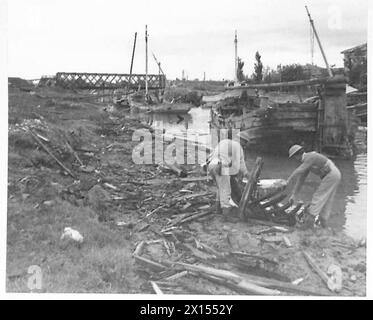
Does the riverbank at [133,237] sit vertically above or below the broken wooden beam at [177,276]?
above

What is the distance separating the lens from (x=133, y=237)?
623 centimetres

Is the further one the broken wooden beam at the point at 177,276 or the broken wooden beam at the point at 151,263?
the broken wooden beam at the point at 151,263

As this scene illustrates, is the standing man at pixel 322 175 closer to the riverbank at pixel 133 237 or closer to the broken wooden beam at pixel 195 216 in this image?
the riverbank at pixel 133 237

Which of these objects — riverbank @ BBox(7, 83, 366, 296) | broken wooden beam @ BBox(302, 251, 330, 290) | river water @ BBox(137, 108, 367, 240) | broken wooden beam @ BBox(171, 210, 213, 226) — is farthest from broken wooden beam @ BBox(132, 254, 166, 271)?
river water @ BBox(137, 108, 367, 240)

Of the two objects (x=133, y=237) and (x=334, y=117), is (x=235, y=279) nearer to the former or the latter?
(x=133, y=237)

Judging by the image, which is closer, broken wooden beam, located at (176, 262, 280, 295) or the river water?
broken wooden beam, located at (176, 262, 280, 295)

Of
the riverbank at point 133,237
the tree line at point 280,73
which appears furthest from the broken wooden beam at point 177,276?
the tree line at point 280,73

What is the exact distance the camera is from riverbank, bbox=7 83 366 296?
5.43 m

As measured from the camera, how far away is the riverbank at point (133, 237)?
5434 mm

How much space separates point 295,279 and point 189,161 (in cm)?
478

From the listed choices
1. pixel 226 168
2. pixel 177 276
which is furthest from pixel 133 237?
pixel 226 168

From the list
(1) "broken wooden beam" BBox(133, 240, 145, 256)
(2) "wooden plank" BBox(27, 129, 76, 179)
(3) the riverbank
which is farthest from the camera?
(2) "wooden plank" BBox(27, 129, 76, 179)

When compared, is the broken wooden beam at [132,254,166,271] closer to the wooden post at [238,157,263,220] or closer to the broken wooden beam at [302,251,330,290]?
the wooden post at [238,157,263,220]

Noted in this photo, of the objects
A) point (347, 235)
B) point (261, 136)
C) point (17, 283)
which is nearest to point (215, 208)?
point (347, 235)
